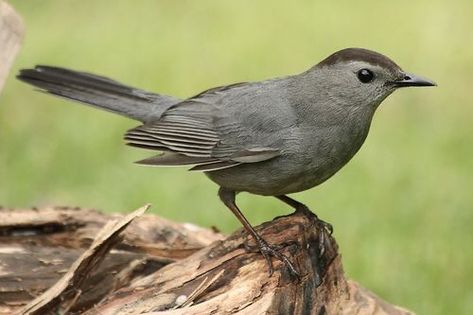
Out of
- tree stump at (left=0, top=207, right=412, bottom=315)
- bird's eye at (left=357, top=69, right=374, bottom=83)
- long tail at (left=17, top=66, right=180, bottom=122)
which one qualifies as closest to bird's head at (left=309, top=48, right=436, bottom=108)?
bird's eye at (left=357, top=69, right=374, bottom=83)

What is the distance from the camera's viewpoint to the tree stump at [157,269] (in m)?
4.17

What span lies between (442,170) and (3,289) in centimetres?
438

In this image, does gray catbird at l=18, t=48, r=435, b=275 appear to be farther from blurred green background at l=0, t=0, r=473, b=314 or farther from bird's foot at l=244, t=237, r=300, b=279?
blurred green background at l=0, t=0, r=473, b=314

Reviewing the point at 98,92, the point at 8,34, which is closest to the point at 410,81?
the point at 98,92

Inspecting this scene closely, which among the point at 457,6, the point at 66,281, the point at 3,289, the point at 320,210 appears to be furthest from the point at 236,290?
the point at 457,6

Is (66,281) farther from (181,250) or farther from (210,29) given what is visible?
(210,29)

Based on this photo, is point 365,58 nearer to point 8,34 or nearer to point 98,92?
point 98,92

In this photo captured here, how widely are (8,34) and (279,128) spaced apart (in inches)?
76.8

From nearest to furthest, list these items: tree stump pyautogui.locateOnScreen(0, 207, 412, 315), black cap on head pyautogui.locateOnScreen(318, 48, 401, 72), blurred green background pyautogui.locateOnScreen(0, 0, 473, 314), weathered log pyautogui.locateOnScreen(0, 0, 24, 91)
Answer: tree stump pyautogui.locateOnScreen(0, 207, 412, 315) → black cap on head pyautogui.locateOnScreen(318, 48, 401, 72) → weathered log pyautogui.locateOnScreen(0, 0, 24, 91) → blurred green background pyautogui.locateOnScreen(0, 0, 473, 314)

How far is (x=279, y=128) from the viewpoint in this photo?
4.68 metres

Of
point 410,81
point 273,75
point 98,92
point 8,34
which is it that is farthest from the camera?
point 273,75

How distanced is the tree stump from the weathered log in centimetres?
96

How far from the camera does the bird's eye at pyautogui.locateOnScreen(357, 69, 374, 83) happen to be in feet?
14.9

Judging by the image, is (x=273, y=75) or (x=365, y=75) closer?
(x=365, y=75)
